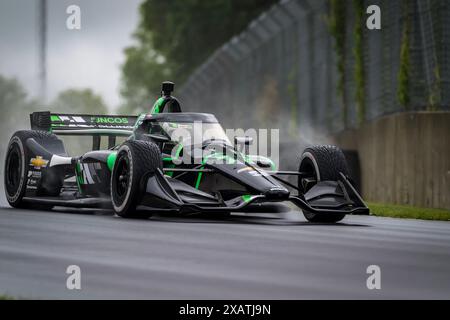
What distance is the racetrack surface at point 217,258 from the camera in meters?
7.10

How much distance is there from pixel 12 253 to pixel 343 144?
13783 mm

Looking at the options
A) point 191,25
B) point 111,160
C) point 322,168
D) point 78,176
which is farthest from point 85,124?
point 191,25

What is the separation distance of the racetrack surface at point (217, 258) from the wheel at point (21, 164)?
6.48 ft

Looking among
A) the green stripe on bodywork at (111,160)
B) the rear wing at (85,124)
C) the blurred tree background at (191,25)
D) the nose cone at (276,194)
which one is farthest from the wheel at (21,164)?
the blurred tree background at (191,25)

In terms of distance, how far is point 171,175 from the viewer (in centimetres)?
1320

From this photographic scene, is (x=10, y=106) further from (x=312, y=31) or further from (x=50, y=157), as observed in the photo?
(x=50, y=157)

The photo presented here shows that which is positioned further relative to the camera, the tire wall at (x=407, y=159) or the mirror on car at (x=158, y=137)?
the tire wall at (x=407, y=159)

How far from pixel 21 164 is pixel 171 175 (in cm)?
301

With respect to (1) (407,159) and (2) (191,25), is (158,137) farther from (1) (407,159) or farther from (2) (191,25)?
(2) (191,25)

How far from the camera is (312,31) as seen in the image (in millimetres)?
27156

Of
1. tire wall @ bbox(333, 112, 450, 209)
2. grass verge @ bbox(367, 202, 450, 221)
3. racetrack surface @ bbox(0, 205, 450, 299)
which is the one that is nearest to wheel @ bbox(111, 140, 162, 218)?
racetrack surface @ bbox(0, 205, 450, 299)

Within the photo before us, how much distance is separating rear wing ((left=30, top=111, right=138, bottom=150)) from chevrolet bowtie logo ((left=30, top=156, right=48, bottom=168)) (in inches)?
39.6

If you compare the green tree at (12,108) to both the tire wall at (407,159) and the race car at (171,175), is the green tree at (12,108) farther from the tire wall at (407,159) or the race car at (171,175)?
the race car at (171,175)

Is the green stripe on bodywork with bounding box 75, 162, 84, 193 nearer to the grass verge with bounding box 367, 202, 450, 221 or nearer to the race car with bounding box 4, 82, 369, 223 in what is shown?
the race car with bounding box 4, 82, 369, 223
